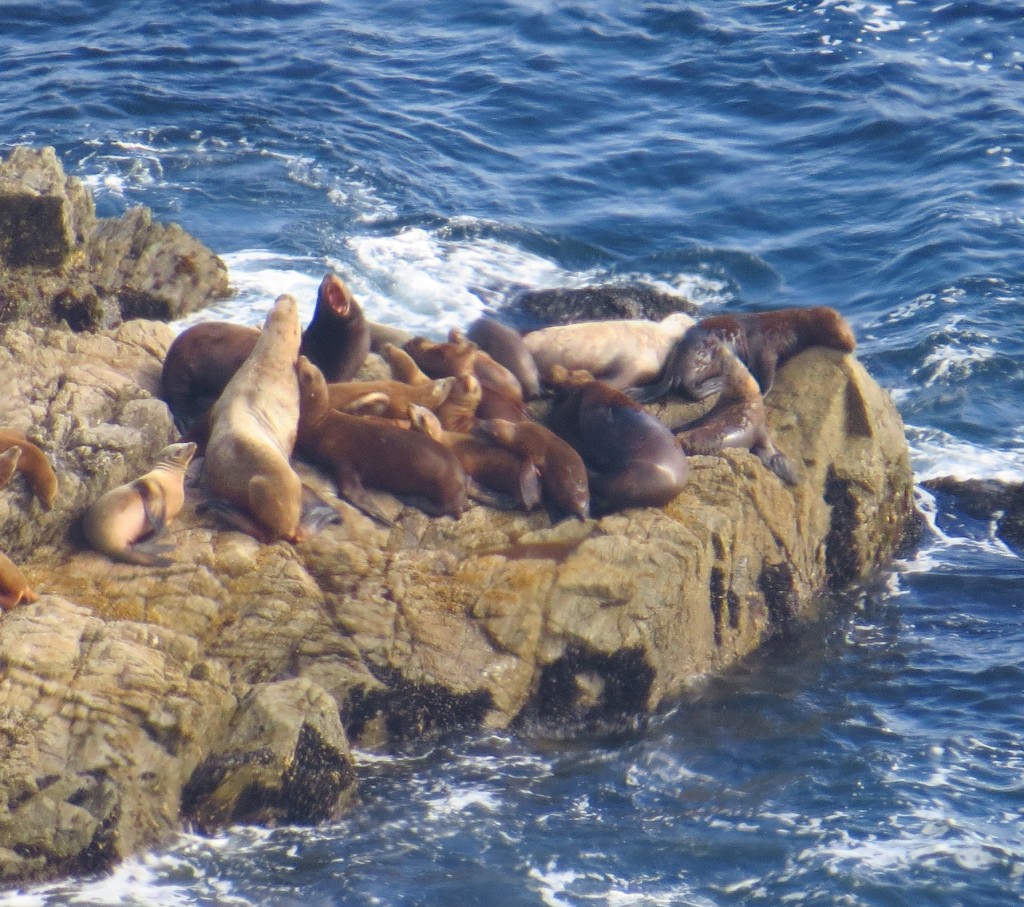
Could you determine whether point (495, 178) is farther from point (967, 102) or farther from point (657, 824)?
point (657, 824)

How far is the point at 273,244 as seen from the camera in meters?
15.2

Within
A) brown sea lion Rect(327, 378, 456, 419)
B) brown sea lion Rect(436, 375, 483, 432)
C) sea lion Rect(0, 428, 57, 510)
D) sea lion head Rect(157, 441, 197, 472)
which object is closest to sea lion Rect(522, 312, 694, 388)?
brown sea lion Rect(436, 375, 483, 432)

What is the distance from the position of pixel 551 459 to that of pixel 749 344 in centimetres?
302

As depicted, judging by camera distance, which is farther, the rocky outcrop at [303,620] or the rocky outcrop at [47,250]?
the rocky outcrop at [47,250]

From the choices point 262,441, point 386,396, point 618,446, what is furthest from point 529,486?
point 262,441

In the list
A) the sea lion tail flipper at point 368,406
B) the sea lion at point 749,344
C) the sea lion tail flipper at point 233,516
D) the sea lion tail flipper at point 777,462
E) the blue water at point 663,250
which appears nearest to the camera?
the blue water at point 663,250

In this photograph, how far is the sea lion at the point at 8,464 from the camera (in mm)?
7095

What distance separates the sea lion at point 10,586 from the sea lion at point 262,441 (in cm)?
128

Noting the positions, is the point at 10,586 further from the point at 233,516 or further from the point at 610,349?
the point at 610,349

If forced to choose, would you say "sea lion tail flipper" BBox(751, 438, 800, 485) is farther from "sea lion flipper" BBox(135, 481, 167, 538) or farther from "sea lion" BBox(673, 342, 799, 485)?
"sea lion flipper" BBox(135, 481, 167, 538)

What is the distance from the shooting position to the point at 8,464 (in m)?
7.13

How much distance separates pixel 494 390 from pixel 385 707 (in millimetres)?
3043

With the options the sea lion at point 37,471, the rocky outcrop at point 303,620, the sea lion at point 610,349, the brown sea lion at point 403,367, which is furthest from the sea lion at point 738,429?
the sea lion at point 37,471

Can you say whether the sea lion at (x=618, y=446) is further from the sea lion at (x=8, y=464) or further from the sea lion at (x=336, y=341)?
the sea lion at (x=8, y=464)
